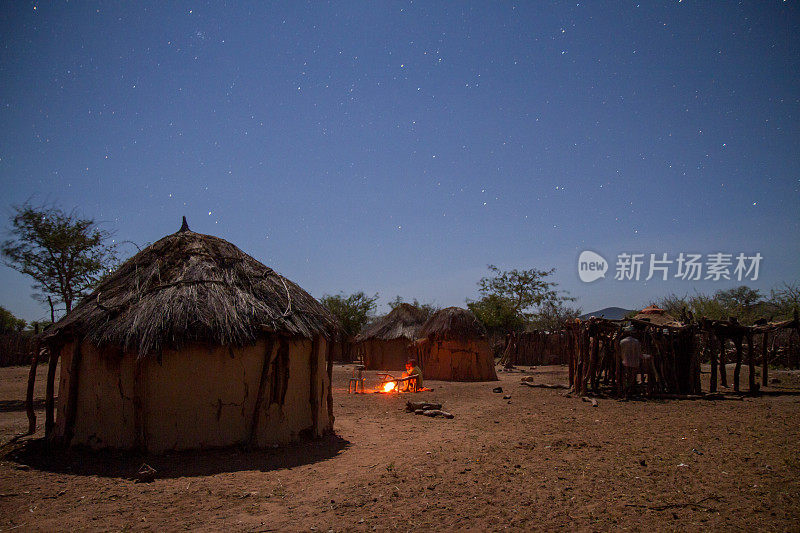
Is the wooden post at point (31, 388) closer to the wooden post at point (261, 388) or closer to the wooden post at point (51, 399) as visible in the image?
the wooden post at point (51, 399)

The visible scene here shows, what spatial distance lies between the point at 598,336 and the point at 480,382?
6295 mm

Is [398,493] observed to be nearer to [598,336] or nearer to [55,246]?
[598,336]

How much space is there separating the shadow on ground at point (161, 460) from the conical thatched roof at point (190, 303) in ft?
4.98

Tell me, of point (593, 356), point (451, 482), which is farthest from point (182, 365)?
point (593, 356)

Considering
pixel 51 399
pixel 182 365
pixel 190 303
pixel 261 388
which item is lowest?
pixel 51 399

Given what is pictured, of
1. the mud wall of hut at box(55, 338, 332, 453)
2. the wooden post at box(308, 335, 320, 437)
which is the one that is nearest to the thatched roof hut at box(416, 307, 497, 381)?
the wooden post at box(308, 335, 320, 437)

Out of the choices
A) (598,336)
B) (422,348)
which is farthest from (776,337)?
(422,348)

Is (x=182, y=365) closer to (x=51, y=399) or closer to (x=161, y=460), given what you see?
Result: (x=161, y=460)

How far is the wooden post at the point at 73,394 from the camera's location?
7180 mm

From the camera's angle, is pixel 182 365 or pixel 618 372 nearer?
pixel 182 365

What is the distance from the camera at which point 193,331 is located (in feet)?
23.1

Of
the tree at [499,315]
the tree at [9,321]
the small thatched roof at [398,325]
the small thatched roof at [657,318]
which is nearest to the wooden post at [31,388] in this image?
the small thatched roof at [657,318]

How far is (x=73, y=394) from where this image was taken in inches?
284

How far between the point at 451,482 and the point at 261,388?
335cm
